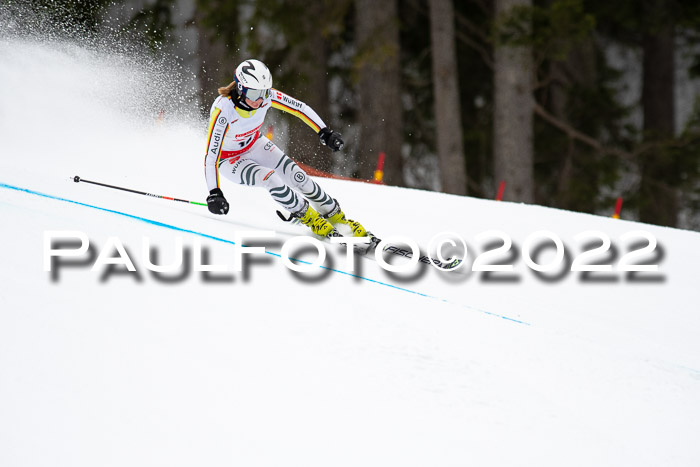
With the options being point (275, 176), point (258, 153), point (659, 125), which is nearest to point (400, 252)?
point (275, 176)

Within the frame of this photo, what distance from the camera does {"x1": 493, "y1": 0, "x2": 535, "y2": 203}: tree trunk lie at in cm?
1130

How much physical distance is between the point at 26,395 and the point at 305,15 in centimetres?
1079

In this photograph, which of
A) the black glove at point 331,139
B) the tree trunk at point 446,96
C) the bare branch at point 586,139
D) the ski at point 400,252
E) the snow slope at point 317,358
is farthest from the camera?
the bare branch at point 586,139

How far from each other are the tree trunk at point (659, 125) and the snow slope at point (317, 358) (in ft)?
26.4

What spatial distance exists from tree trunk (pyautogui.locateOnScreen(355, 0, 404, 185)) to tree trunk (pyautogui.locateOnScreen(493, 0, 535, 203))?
5.60ft

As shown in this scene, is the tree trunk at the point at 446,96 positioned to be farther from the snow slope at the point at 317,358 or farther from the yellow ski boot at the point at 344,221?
the yellow ski boot at the point at 344,221

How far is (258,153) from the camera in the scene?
5688 mm

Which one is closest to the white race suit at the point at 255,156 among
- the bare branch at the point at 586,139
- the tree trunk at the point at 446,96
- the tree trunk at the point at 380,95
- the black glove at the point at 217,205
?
the black glove at the point at 217,205

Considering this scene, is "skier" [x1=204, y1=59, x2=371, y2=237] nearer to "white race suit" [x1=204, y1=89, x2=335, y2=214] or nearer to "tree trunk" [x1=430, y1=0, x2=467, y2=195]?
"white race suit" [x1=204, y1=89, x2=335, y2=214]

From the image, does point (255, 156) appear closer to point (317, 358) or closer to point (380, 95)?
point (317, 358)

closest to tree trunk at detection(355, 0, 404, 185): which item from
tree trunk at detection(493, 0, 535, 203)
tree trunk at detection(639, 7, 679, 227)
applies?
tree trunk at detection(493, 0, 535, 203)

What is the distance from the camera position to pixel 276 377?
3.12m

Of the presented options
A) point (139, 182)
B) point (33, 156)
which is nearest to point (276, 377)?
point (139, 182)

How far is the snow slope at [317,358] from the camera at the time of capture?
9.04 feet
